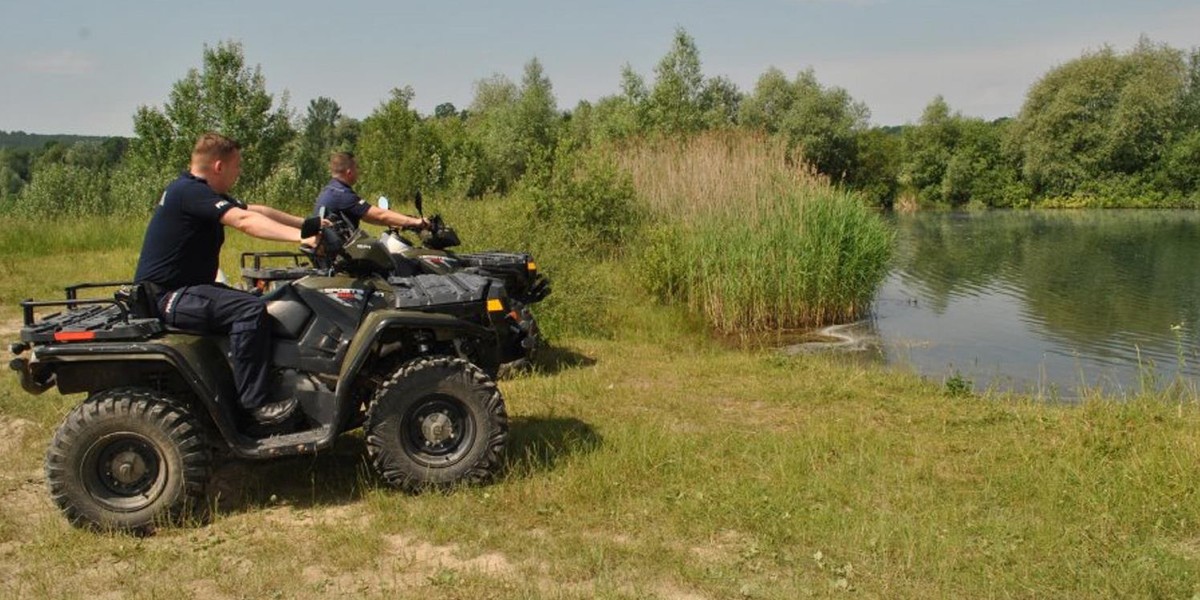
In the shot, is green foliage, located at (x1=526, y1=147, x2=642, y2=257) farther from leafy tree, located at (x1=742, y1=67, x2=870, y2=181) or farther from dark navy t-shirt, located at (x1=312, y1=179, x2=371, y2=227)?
leafy tree, located at (x1=742, y1=67, x2=870, y2=181)

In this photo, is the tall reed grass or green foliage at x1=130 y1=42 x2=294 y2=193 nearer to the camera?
the tall reed grass

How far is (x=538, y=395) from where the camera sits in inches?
301

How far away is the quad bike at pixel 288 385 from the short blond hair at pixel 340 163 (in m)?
2.55

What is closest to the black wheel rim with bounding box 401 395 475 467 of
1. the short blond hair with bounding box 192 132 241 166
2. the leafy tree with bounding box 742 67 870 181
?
the short blond hair with bounding box 192 132 241 166

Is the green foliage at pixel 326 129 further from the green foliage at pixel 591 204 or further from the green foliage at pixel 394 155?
the green foliage at pixel 591 204

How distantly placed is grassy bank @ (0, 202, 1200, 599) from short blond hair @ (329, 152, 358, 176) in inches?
94.4

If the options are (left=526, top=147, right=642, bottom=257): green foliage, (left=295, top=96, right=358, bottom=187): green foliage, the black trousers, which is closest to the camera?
the black trousers

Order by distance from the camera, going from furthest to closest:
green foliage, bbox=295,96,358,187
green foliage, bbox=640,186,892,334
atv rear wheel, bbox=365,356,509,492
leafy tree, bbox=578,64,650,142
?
green foliage, bbox=295,96,358,187 < leafy tree, bbox=578,64,650,142 < green foliage, bbox=640,186,892,334 < atv rear wheel, bbox=365,356,509,492

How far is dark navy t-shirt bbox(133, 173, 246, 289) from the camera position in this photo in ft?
15.5

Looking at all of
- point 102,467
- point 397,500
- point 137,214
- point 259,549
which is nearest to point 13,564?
point 102,467

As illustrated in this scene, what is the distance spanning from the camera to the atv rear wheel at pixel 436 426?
4984mm

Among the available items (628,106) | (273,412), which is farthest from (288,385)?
(628,106)

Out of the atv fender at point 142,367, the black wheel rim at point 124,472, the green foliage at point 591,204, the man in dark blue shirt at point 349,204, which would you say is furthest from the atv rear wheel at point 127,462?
the green foliage at point 591,204

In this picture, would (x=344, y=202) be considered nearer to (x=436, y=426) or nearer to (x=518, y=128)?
(x=436, y=426)
